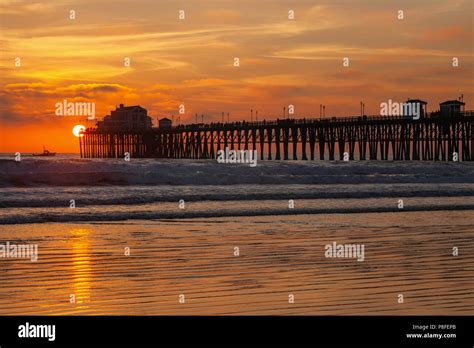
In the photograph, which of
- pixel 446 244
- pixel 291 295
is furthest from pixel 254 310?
pixel 446 244

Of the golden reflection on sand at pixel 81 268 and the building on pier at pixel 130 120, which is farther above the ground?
the building on pier at pixel 130 120

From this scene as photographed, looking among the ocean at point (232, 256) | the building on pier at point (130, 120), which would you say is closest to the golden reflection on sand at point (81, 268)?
the ocean at point (232, 256)

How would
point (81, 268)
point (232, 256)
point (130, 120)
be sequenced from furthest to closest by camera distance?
point (130, 120) < point (232, 256) < point (81, 268)

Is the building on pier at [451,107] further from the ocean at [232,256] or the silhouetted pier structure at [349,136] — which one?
the ocean at [232,256]

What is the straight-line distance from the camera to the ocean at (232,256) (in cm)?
862

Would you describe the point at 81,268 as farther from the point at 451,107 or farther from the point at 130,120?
the point at 130,120

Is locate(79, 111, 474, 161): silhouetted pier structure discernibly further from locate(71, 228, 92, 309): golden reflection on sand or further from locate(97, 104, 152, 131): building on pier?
locate(71, 228, 92, 309): golden reflection on sand

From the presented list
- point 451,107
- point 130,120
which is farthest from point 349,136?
point 130,120

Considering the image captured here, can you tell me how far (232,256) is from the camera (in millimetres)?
11930

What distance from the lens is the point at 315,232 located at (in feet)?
50.9

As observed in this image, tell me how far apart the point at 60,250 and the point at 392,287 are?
232 inches

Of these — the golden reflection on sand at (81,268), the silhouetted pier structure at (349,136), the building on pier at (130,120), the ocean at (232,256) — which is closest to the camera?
the ocean at (232,256)

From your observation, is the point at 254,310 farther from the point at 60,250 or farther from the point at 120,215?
the point at 120,215

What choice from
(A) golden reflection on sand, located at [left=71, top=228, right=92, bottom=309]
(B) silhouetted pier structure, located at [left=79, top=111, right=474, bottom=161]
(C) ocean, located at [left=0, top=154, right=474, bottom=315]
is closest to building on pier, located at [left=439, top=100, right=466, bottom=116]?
(B) silhouetted pier structure, located at [left=79, top=111, right=474, bottom=161]
